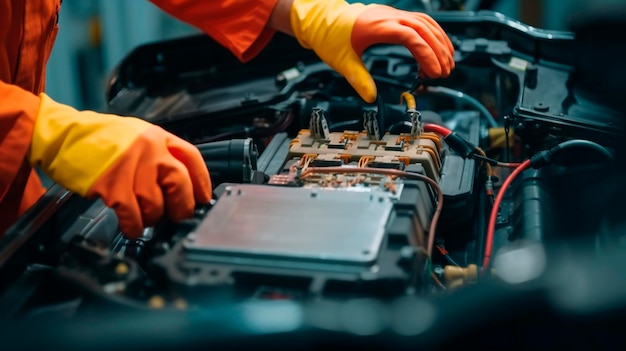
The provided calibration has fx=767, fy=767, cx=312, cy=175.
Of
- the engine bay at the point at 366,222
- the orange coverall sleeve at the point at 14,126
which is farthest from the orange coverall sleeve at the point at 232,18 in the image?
the orange coverall sleeve at the point at 14,126

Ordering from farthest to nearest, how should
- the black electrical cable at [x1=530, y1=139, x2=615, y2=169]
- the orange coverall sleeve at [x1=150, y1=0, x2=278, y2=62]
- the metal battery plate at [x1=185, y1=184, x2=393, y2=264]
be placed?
the orange coverall sleeve at [x1=150, y1=0, x2=278, y2=62]
the black electrical cable at [x1=530, y1=139, x2=615, y2=169]
the metal battery plate at [x1=185, y1=184, x2=393, y2=264]

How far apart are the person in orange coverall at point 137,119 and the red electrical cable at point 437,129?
11 cm

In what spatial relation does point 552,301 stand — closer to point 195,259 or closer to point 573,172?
point 195,259

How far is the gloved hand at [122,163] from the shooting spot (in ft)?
3.81

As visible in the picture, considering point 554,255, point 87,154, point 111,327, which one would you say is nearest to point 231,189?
point 87,154

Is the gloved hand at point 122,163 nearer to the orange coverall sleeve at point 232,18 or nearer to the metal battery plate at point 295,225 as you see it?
the metal battery plate at point 295,225

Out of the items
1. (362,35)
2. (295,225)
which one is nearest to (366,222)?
(295,225)

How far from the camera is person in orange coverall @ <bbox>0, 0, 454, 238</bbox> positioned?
1.17m

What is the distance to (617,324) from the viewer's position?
83cm

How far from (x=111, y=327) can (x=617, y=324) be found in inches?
22.1

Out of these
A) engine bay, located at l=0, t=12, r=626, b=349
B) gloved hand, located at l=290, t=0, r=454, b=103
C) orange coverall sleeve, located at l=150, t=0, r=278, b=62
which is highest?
orange coverall sleeve, located at l=150, t=0, r=278, b=62

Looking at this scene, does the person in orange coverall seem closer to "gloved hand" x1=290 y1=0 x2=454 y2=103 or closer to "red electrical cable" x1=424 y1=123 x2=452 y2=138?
"gloved hand" x1=290 y1=0 x2=454 y2=103

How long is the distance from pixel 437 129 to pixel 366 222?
528mm

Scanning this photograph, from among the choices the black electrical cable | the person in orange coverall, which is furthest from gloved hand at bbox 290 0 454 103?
the black electrical cable
